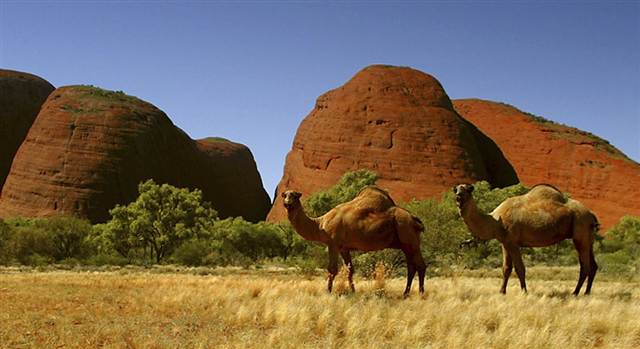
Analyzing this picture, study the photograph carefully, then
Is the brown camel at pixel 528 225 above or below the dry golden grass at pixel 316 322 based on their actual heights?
above

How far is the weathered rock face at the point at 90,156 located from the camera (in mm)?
71438

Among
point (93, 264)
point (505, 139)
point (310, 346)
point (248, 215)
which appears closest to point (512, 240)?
point (310, 346)

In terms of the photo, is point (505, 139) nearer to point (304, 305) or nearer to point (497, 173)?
point (497, 173)

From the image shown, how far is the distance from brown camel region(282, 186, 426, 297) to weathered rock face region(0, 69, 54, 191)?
293ft

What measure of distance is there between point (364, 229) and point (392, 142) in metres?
61.8

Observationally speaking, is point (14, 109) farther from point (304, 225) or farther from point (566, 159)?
point (304, 225)

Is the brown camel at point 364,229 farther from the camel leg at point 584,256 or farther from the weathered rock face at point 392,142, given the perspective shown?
the weathered rock face at point 392,142

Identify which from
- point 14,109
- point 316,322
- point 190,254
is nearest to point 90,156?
point 14,109

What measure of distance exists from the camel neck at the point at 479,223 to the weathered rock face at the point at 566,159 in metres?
71.2

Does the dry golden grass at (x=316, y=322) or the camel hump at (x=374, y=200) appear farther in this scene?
the camel hump at (x=374, y=200)

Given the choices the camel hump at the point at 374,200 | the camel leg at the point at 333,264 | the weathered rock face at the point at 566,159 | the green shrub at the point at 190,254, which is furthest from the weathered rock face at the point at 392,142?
the camel leg at the point at 333,264

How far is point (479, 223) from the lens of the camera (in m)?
12.8

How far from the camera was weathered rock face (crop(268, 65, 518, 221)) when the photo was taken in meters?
71.4

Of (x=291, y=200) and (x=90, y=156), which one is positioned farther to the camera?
(x=90, y=156)
